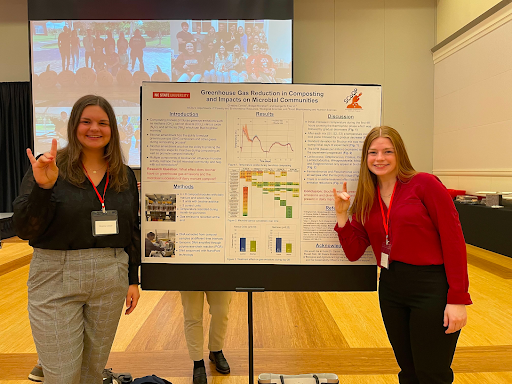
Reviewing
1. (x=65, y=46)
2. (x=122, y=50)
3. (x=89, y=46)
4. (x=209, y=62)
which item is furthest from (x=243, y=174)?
(x=65, y=46)

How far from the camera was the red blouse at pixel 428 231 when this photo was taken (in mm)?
1474

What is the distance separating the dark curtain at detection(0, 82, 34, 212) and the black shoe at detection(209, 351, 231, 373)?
693 centimetres

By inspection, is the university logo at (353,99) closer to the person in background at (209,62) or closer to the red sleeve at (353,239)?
the red sleeve at (353,239)

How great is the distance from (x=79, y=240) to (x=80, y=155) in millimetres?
398

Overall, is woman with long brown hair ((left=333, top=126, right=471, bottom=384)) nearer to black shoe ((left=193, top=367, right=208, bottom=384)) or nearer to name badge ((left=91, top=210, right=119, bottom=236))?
name badge ((left=91, top=210, right=119, bottom=236))

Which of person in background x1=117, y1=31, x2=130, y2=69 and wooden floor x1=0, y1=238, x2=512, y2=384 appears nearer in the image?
wooden floor x1=0, y1=238, x2=512, y2=384

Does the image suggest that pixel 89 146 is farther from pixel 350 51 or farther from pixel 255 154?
pixel 350 51

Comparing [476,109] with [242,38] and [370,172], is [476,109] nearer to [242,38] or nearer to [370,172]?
[242,38]

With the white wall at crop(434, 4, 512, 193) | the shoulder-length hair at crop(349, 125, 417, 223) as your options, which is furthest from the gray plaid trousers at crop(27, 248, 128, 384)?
the white wall at crop(434, 4, 512, 193)

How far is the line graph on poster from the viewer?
1720 millimetres

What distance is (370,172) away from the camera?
1686 mm

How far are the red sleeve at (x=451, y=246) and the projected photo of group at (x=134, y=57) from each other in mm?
5369

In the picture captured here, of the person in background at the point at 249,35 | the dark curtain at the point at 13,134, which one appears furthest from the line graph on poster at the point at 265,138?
the dark curtain at the point at 13,134

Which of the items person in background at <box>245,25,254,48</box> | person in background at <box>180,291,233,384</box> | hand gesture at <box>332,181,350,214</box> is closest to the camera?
hand gesture at <box>332,181,350,214</box>
